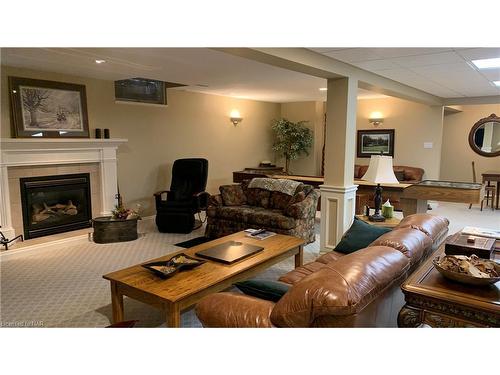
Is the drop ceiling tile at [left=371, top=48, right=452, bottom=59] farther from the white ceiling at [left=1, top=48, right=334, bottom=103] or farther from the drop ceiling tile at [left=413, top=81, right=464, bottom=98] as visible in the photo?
the drop ceiling tile at [left=413, top=81, right=464, bottom=98]

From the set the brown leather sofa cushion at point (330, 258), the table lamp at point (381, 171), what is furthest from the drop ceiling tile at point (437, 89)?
the brown leather sofa cushion at point (330, 258)

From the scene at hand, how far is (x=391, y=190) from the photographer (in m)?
5.73

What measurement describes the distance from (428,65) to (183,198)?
13.1ft

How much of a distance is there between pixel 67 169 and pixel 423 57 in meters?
4.72

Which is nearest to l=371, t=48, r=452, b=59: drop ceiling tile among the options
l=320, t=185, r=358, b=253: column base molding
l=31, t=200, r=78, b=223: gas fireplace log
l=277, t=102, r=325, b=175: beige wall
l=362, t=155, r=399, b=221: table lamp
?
l=362, t=155, r=399, b=221: table lamp

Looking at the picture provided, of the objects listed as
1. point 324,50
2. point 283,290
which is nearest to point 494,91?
point 324,50

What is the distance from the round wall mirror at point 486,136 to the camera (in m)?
8.55

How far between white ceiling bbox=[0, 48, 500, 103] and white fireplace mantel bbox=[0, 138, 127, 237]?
96cm

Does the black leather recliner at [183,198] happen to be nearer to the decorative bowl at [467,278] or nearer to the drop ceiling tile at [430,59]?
→ the drop ceiling tile at [430,59]

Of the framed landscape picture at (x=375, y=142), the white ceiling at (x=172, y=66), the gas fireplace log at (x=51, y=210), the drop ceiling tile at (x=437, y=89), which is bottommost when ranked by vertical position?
the gas fireplace log at (x=51, y=210)

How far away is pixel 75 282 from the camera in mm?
3629

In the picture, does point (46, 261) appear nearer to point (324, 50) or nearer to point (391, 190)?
point (324, 50)

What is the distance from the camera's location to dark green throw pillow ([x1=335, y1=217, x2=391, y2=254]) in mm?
2938

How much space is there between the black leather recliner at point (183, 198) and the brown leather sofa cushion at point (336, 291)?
13.2 feet
